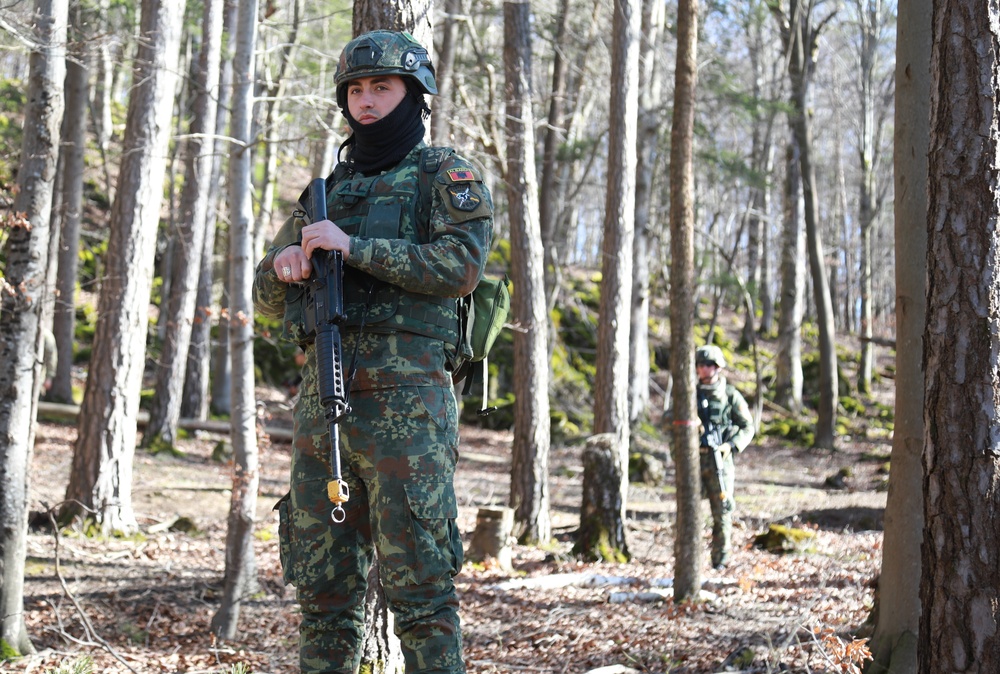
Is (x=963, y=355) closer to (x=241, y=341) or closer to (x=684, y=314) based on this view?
(x=684, y=314)

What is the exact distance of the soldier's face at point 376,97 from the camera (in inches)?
128

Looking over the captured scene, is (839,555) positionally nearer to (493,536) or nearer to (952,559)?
(493,536)

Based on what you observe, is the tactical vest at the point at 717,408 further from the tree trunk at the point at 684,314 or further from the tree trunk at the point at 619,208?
the tree trunk at the point at 619,208

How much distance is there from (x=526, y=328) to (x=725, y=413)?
8.30 feet

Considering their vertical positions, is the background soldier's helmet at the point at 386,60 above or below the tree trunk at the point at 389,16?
below

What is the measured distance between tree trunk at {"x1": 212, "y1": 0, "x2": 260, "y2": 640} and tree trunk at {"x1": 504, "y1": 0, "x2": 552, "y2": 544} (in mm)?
3742

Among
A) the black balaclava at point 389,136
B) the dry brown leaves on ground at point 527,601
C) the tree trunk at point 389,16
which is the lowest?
the dry brown leaves on ground at point 527,601

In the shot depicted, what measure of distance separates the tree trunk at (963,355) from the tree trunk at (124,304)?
7420 millimetres

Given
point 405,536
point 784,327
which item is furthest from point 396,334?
Answer: point 784,327

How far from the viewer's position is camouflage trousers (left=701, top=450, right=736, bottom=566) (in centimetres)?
833

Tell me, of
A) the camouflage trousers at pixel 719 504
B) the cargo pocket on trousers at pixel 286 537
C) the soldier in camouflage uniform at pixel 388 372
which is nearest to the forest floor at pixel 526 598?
the camouflage trousers at pixel 719 504

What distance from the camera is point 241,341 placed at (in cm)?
660

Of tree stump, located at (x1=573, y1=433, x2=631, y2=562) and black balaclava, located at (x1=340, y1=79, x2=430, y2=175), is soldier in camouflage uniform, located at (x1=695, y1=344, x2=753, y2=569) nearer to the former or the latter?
tree stump, located at (x1=573, y1=433, x2=631, y2=562)

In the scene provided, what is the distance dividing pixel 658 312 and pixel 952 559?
94.4ft
